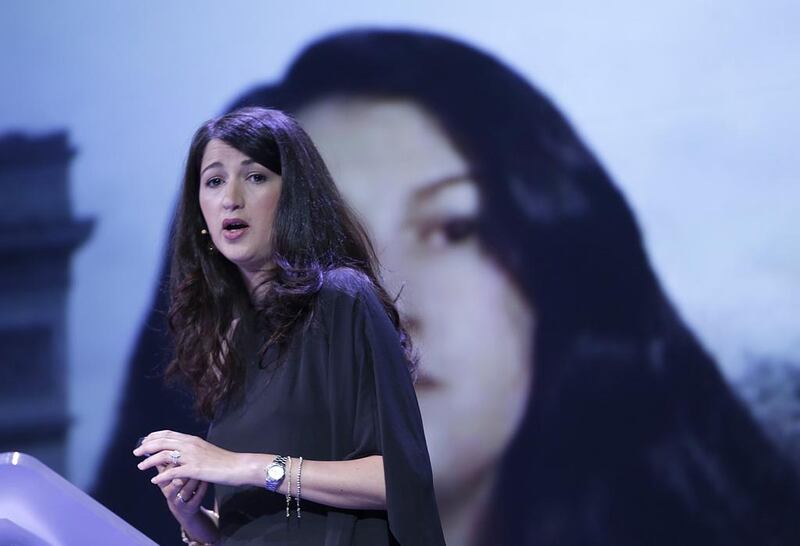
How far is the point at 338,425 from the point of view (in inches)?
51.6

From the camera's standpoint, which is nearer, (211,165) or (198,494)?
(198,494)

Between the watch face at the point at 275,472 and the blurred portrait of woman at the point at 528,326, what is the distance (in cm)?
120

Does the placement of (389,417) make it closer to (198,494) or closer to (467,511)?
(198,494)

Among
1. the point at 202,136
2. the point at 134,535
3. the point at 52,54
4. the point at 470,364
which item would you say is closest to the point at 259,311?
the point at 202,136

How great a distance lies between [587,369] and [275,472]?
1.44 metres

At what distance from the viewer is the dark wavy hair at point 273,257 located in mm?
1395

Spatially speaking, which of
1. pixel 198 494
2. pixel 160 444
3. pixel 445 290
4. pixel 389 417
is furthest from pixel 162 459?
pixel 445 290

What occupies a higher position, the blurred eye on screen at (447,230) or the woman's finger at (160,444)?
the blurred eye on screen at (447,230)

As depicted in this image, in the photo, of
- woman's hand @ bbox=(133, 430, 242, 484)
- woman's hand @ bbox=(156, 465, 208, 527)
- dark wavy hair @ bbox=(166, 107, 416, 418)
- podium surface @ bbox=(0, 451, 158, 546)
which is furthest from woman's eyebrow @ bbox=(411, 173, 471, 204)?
podium surface @ bbox=(0, 451, 158, 546)

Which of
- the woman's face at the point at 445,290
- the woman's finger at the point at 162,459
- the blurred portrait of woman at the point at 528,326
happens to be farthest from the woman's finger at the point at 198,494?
the woman's face at the point at 445,290

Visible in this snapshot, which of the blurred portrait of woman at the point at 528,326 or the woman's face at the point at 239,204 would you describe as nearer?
the woman's face at the point at 239,204

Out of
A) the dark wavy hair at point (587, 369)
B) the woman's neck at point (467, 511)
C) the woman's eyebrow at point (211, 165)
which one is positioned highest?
the woman's eyebrow at point (211, 165)

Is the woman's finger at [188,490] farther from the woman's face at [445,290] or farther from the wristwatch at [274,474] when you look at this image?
the woman's face at [445,290]

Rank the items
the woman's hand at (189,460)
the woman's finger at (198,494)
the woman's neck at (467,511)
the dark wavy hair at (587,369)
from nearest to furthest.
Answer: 1. the woman's hand at (189,460)
2. the woman's finger at (198,494)
3. the dark wavy hair at (587,369)
4. the woman's neck at (467,511)
